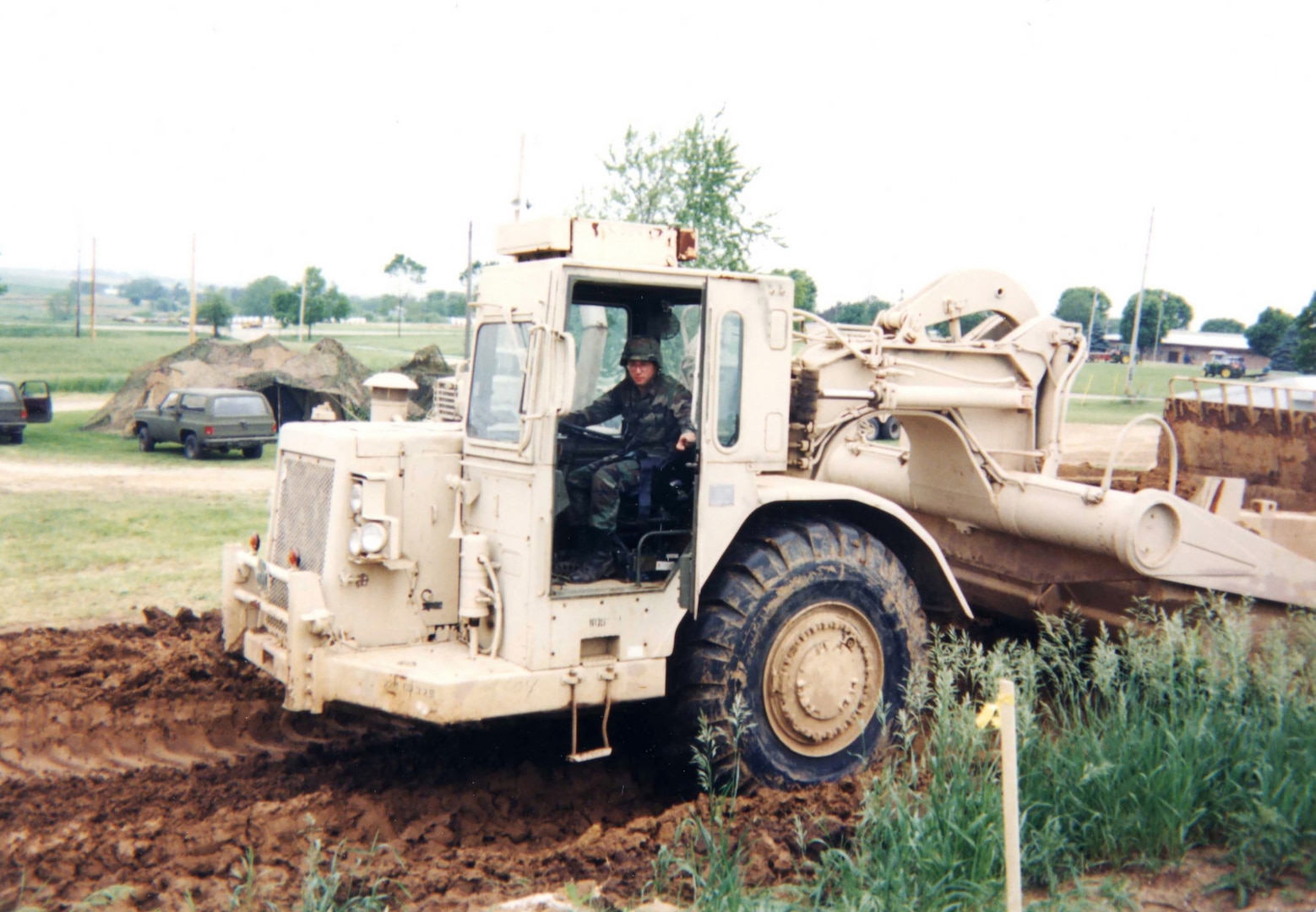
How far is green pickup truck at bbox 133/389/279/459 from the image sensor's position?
21391 millimetres

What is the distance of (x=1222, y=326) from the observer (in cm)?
8319

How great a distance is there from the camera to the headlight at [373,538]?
5.50m

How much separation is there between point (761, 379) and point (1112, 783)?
2.46m

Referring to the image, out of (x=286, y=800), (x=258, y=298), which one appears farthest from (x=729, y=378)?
(x=258, y=298)

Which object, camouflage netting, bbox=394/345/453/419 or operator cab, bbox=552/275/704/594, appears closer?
operator cab, bbox=552/275/704/594

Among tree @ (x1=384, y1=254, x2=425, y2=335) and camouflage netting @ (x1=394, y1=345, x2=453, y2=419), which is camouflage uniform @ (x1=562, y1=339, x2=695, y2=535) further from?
tree @ (x1=384, y1=254, x2=425, y2=335)

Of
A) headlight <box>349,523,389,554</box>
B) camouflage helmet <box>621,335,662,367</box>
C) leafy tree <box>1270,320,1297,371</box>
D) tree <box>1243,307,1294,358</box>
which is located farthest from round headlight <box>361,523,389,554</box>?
tree <box>1243,307,1294,358</box>

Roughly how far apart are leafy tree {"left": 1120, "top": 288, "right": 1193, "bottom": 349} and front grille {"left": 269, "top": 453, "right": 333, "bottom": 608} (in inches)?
2720

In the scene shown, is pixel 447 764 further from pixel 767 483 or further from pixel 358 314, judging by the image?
pixel 358 314

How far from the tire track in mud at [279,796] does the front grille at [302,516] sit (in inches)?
38.1

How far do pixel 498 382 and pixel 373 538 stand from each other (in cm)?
99

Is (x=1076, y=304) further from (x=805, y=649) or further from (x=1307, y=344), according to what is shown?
(x=805, y=649)

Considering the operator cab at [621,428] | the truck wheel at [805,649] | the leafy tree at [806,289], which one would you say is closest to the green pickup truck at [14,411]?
the leafy tree at [806,289]

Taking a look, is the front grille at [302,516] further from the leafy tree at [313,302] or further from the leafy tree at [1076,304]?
the leafy tree at [1076,304]
